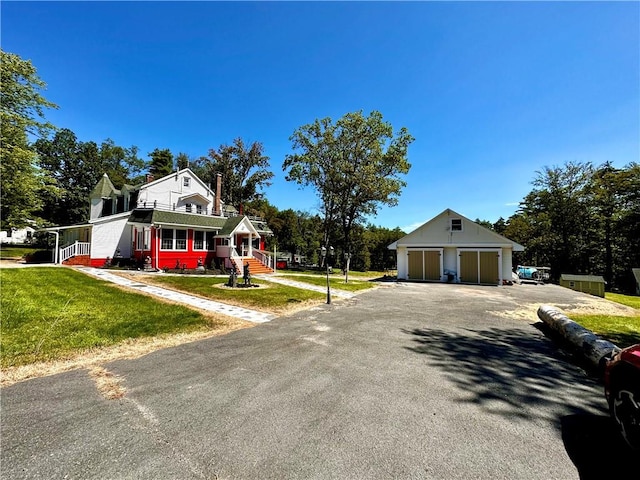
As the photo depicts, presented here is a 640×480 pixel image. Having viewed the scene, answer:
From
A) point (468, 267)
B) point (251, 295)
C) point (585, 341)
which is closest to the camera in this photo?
point (585, 341)

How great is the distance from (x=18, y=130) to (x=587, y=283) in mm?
39766

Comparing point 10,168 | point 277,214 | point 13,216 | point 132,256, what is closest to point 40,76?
point 10,168

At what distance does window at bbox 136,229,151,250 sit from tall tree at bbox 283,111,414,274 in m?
14.8

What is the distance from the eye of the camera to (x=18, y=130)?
1569 cm

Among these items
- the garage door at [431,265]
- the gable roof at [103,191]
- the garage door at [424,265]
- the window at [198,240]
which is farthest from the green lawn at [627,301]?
the gable roof at [103,191]

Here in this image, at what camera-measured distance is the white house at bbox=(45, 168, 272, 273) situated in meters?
19.4

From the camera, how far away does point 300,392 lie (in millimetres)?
3908

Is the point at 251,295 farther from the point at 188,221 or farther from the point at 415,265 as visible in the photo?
the point at 415,265

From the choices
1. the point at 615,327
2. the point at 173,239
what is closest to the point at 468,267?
the point at 615,327

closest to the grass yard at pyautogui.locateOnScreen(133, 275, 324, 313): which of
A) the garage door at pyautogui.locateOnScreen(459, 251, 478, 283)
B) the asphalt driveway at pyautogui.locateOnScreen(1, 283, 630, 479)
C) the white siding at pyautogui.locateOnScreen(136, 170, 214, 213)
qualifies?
the asphalt driveway at pyautogui.locateOnScreen(1, 283, 630, 479)

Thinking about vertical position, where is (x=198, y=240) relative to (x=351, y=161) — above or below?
below

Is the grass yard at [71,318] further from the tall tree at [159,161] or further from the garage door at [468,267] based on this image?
the tall tree at [159,161]

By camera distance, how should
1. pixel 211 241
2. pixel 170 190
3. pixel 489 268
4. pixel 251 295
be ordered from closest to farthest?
pixel 251 295
pixel 489 268
pixel 211 241
pixel 170 190

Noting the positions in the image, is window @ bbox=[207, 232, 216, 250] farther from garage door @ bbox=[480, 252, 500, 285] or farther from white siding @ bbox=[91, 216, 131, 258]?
garage door @ bbox=[480, 252, 500, 285]
